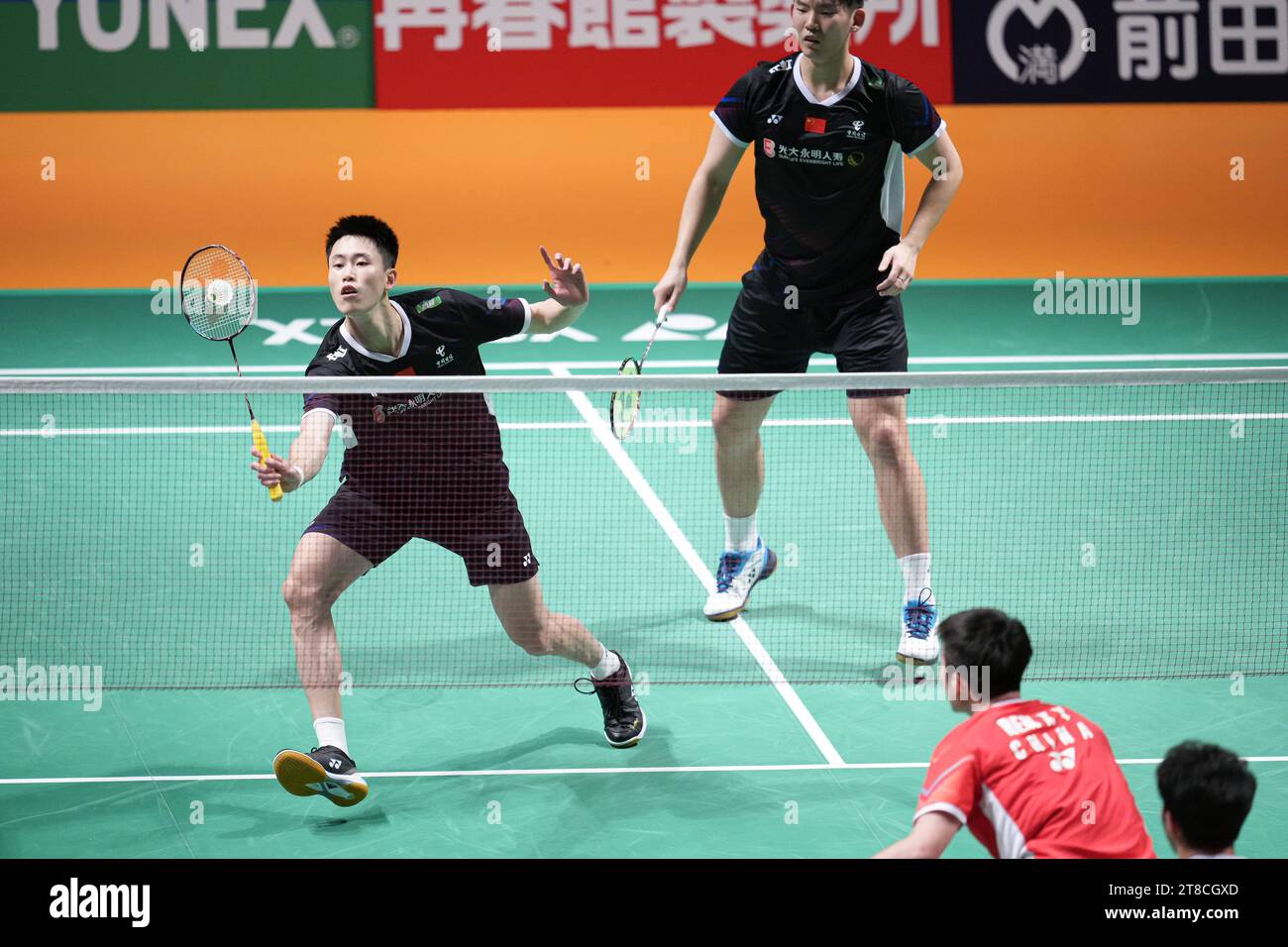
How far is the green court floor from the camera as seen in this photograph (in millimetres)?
4965

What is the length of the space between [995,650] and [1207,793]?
621 millimetres

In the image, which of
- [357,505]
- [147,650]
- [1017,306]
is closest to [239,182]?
[1017,306]

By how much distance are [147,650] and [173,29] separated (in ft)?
24.0

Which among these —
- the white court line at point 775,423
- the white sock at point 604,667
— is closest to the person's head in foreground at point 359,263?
the white sock at point 604,667

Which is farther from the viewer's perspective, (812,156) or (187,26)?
(187,26)

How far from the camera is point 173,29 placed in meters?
12.0

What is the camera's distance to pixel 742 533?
6.52 m

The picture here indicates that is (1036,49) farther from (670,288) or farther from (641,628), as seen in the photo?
(641,628)

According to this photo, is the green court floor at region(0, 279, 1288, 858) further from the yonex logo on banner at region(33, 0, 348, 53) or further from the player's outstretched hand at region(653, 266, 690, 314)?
the yonex logo on banner at region(33, 0, 348, 53)

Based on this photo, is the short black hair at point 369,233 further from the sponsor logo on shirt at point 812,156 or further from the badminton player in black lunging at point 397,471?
the sponsor logo on shirt at point 812,156

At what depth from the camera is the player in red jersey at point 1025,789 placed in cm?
331

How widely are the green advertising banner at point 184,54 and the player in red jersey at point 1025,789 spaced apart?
9.81 m

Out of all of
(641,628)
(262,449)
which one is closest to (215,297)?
(262,449)

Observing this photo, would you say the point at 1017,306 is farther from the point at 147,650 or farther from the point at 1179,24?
the point at 147,650
